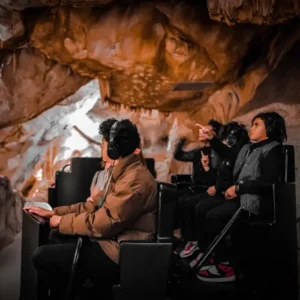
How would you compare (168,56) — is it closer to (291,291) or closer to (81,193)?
(81,193)

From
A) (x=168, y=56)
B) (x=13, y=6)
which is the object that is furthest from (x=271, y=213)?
(x=13, y=6)

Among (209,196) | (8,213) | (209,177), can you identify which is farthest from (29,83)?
(209,196)

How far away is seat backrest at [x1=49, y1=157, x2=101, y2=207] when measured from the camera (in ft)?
13.6

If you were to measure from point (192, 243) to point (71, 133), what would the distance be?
5.72 m

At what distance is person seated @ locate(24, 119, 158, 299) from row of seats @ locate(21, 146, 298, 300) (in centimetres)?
6

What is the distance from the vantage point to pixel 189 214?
12.2 feet

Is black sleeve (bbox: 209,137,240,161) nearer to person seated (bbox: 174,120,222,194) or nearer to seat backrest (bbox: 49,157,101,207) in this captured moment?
person seated (bbox: 174,120,222,194)

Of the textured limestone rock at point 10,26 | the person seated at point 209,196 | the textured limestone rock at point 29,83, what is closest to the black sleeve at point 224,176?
the person seated at point 209,196

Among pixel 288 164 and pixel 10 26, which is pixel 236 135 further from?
pixel 10 26

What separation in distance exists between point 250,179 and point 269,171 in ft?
0.40

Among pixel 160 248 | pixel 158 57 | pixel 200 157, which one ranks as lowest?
pixel 160 248

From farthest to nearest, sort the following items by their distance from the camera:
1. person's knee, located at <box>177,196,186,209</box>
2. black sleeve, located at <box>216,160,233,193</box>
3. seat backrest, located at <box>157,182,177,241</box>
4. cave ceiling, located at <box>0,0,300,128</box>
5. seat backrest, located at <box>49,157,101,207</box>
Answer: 1. seat backrest, located at <box>49,157,101,207</box>
2. person's knee, located at <box>177,196,186,209</box>
3. cave ceiling, located at <box>0,0,300,128</box>
4. black sleeve, located at <box>216,160,233,193</box>
5. seat backrest, located at <box>157,182,177,241</box>

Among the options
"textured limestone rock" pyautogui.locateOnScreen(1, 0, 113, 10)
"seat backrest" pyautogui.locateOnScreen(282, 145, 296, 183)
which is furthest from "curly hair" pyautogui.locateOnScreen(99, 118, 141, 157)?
"textured limestone rock" pyautogui.locateOnScreen(1, 0, 113, 10)

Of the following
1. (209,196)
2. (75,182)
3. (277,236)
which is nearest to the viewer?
(277,236)
